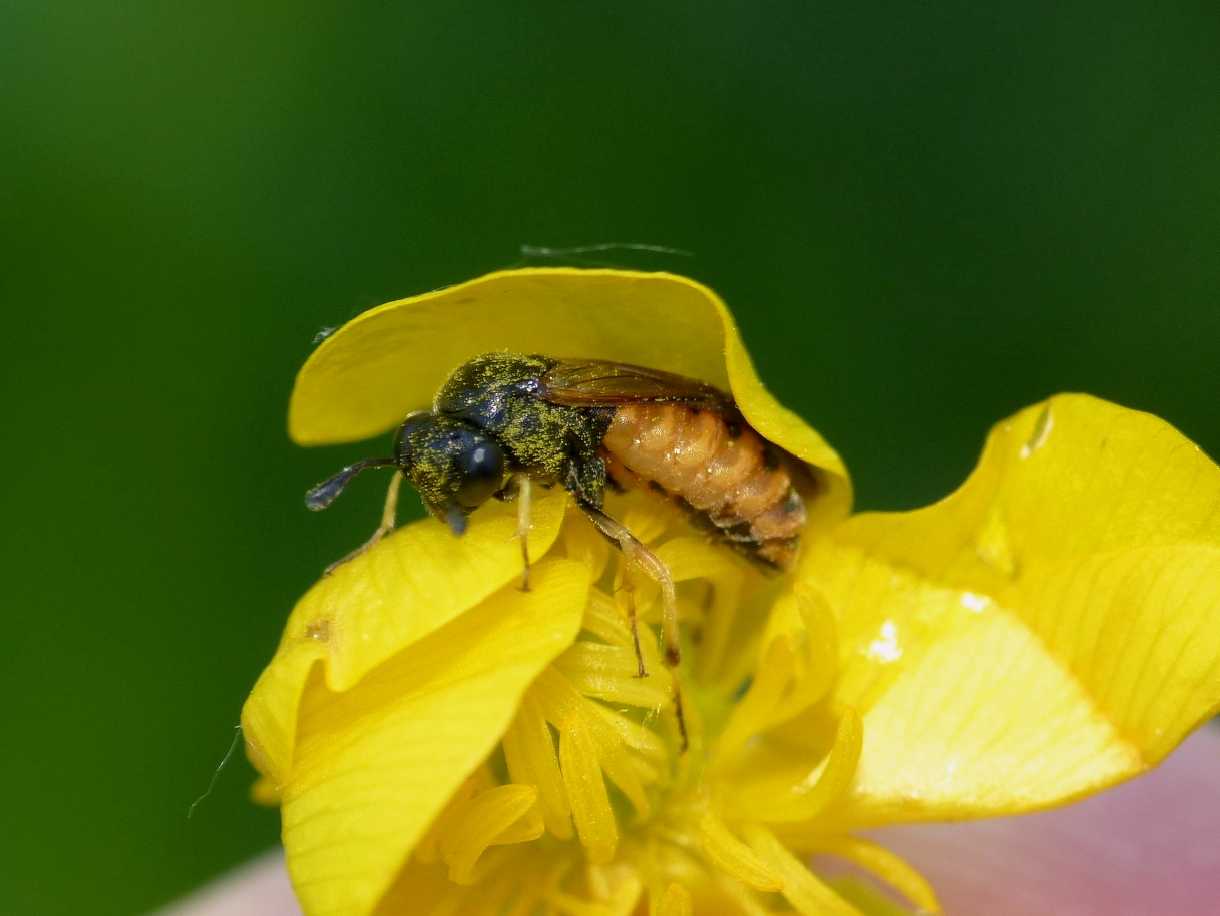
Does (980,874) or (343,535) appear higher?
(343,535)

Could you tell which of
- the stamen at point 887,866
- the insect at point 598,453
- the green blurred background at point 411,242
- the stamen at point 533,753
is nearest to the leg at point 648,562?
the insect at point 598,453

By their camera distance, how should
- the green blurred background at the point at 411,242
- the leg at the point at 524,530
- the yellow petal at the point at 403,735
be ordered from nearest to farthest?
1. the yellow petal at the point at 403,735
2. the leg at the point at 524,530
3. the green blurred background at the point at 411,242

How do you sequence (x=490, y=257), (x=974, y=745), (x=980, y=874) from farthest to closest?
(x=490, y=257) → (x=980, y=874) → (x=974, y=745)

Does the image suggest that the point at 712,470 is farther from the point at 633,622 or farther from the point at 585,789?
the point at 585,789

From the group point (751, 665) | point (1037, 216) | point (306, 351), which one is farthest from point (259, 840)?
point (1037, 216)

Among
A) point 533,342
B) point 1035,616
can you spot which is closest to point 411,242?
point 533,342

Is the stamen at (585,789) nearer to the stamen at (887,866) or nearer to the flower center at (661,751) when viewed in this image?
the flower center at (661,751)

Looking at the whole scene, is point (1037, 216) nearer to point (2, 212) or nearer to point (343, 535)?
point (343, 535)

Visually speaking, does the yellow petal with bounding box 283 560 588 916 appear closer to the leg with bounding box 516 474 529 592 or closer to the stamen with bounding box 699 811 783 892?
the leg with bounding box 516 474 529 592

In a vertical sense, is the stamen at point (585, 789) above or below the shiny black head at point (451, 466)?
below
